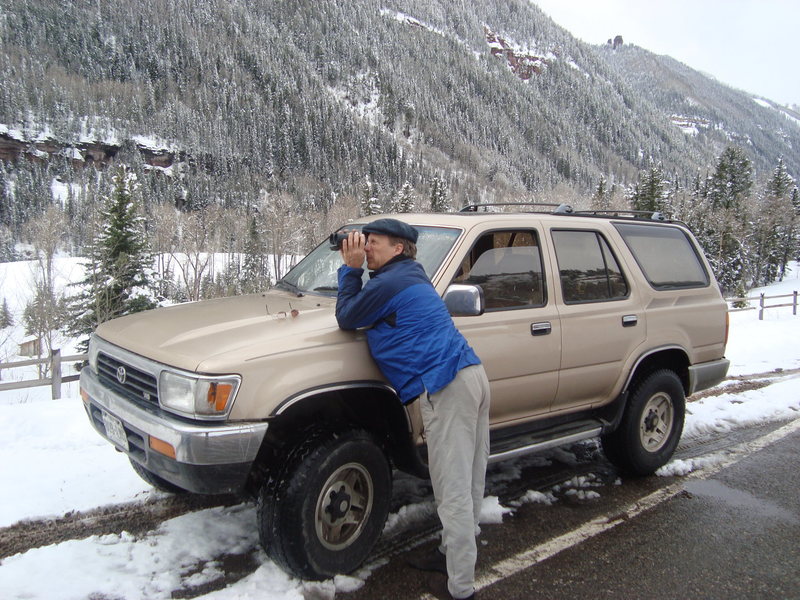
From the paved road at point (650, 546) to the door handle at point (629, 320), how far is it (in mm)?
1328

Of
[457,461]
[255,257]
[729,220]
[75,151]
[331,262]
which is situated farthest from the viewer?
[75,151]

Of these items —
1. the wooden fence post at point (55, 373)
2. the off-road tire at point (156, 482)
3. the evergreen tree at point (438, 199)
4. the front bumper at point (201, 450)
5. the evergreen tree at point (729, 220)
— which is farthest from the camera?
the evergreen tree at point (438, 199)

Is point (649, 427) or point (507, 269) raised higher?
point (507, 269)

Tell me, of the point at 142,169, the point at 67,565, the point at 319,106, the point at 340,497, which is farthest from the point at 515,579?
the point at 319,106

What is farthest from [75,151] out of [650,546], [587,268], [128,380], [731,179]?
[650,546]

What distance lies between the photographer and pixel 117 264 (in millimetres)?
30516

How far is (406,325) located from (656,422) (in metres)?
3.03

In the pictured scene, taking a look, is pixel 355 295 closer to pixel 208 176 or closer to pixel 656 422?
pixel 656 422

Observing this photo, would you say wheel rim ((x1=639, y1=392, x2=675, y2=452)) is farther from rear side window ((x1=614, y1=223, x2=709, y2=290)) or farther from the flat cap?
the flat cap

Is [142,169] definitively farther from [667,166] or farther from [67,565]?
[667,166]

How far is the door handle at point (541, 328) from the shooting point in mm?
3826

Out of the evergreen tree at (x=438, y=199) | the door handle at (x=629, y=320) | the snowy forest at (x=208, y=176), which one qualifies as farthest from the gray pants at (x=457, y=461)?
the evergreen tree at (x=438, y=199)

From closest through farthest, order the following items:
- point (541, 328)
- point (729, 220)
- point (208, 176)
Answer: point (541, 328) → point (729, 220) → point (208, 176)

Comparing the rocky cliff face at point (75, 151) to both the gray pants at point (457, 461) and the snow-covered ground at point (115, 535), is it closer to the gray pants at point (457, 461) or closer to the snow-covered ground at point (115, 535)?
the snow-covered ground at point (115, 535)
